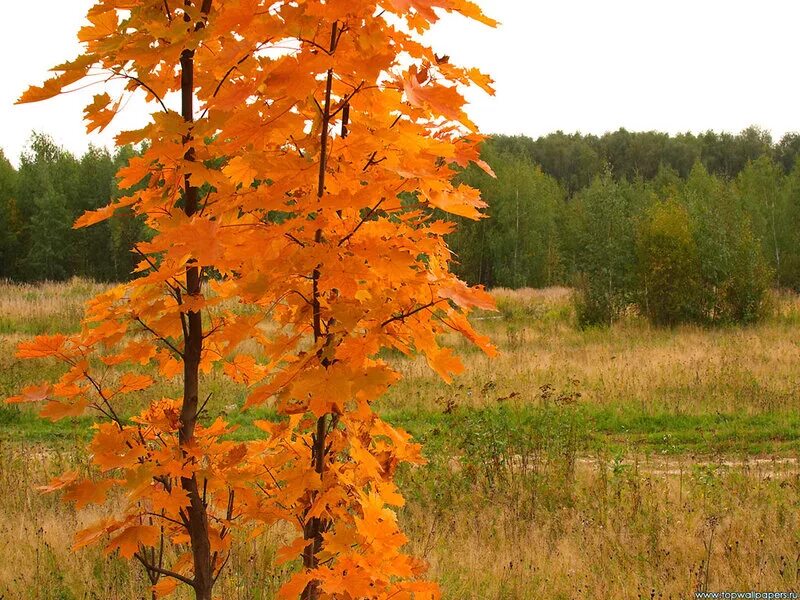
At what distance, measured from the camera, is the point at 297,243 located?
1.57 metres

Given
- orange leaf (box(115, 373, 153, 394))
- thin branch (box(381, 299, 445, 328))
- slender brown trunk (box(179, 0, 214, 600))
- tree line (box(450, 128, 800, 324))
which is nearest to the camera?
thin branch (box(381, 299, 445, 328))

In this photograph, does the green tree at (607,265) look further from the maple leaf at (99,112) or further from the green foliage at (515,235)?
the maple leaf at (99,112)

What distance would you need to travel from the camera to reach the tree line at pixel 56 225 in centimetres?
3934

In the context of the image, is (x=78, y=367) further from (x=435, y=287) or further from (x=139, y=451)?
(x=435, y=287)

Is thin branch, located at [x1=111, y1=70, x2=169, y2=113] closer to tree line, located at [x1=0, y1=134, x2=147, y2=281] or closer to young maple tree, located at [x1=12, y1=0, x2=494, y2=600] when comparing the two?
young maple tree, located at [x1=12, y1=0, x2=494, y2=600]

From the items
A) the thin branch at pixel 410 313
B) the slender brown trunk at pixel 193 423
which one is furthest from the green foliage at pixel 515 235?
the thin branch at pixel 410 313

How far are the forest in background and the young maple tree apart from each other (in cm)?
1633

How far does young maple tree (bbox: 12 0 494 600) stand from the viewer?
1430 mm

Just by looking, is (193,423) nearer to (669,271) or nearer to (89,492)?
(89,492)

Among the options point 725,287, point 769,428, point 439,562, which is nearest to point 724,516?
point 439,562

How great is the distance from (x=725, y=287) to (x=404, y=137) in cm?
1773

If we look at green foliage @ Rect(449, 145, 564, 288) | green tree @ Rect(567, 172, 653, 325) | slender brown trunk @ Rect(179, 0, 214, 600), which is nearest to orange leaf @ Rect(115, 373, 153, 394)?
slender brown trunk @ Rect(179, 0, 214, 600)

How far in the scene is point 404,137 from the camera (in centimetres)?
148

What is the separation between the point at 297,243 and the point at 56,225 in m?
42.7
